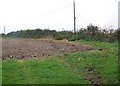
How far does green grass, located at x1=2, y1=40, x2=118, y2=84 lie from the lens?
13.7 metres

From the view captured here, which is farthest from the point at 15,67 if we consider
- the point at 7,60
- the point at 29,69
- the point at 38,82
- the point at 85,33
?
the point at 85,33

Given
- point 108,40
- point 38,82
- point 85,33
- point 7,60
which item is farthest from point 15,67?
point 85,33

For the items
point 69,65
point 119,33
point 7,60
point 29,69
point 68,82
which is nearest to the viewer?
point 68,82

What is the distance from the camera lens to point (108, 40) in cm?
3117

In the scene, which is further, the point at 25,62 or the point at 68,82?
the point at 25,62

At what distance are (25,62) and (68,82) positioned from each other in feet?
15.4

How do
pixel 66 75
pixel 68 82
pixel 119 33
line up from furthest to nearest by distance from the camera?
pixel 119 33 → pixel 66 75 → pixel 68 82

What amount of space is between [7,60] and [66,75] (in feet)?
15.7

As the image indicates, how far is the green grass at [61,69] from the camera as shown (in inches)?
538

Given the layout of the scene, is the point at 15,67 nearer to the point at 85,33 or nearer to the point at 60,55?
the point at 60,55

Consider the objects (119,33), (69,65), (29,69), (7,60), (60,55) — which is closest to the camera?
(29,69)

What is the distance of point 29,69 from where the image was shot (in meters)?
15.7

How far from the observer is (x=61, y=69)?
15617mm

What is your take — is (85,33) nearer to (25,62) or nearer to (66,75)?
(25,62)
